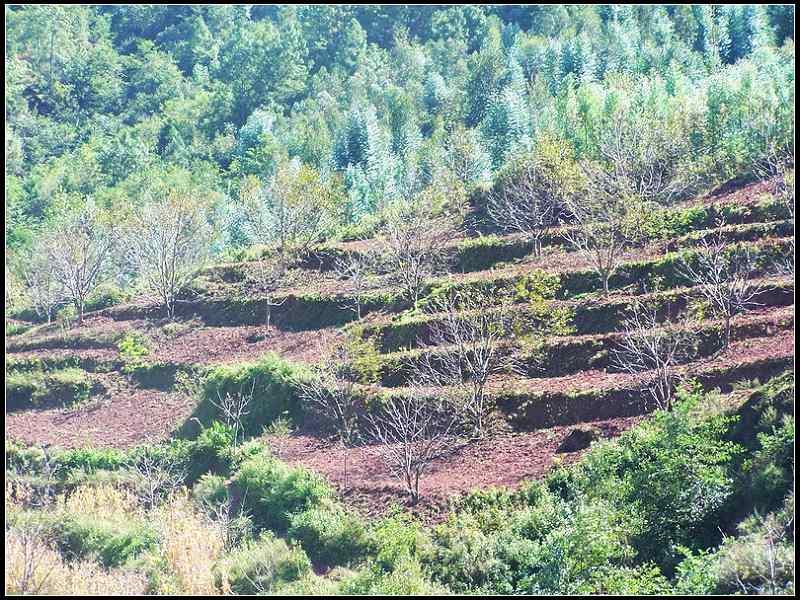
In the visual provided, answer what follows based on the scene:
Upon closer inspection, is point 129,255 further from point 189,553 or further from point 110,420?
point 189,553

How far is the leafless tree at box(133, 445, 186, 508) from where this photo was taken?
83.5 feet

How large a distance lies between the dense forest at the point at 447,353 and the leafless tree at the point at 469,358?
0.12 meters

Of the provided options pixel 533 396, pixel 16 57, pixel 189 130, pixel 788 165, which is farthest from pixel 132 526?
pixel 16 57

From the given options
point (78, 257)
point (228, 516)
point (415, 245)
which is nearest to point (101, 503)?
point (228, 516)

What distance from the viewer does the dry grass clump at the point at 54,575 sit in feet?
64.8

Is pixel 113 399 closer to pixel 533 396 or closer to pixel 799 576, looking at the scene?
pixel 533 396

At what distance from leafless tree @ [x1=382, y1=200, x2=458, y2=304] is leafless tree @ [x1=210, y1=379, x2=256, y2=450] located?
653cm

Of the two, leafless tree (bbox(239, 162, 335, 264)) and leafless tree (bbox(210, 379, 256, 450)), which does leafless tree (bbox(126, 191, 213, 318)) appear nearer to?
leafless tree (bbox(239, 162, 335, 264))

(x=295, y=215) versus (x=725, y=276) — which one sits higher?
(x=295, y=215)

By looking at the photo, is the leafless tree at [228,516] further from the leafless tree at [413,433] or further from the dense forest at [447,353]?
the leafless tree at [413,433]

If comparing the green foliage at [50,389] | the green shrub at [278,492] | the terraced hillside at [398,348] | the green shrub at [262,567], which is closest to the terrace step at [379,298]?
the terraced hillside at [398,348]

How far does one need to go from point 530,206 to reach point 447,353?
10.4 m

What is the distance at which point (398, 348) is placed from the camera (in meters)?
30.3

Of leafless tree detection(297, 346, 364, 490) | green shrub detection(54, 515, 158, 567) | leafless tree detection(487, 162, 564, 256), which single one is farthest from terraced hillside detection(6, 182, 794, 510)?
green shrub detection(54, 515, 158, 567)
